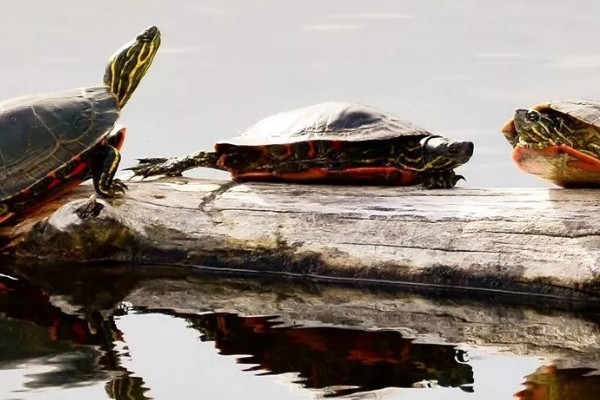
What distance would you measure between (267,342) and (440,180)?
1434 mm

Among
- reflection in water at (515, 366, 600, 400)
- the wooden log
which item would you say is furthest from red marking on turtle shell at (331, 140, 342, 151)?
reflection in water at (515, 366, 600, 400)

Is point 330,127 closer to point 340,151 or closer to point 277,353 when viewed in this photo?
point 340,151

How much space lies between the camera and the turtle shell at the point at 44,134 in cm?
674

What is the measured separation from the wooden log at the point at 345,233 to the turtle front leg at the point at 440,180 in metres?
0.06

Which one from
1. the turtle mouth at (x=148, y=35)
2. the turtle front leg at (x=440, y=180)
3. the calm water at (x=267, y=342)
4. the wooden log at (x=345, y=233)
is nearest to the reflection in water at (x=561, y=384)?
the calm water at (x=267, y=342)

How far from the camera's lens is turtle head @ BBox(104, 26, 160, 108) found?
7.26 m

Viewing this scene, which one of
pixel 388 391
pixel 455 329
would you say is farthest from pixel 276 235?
pixel 388 391

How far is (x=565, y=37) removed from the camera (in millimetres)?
14172

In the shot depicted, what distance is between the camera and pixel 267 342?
18.0ft

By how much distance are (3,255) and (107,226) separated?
0.67 metres

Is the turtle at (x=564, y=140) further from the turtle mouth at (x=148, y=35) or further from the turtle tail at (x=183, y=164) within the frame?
the turtle mouth at (x=148, y=35)

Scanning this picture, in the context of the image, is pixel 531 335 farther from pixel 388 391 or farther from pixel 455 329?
pixel 388 391

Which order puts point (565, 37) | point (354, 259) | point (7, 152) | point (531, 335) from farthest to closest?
point (565, 37) → point (7, 152) → point (354, 259) → point (531, 335)

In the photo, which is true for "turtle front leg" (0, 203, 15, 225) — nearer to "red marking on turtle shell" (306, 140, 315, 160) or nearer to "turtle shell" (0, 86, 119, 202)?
"turtle shell" (0, 86, 119, 202)
